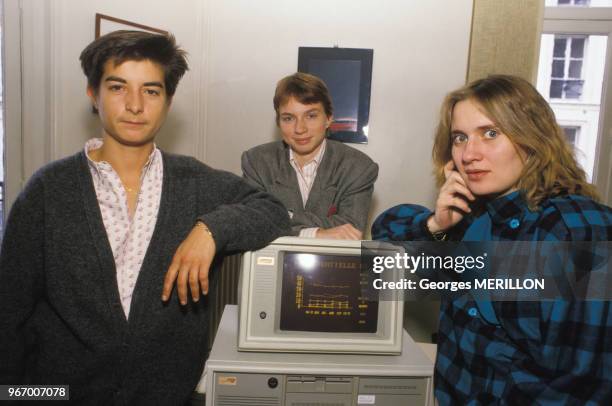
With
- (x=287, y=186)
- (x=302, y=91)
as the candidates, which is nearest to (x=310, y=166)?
Answer: (x=287, y=186)

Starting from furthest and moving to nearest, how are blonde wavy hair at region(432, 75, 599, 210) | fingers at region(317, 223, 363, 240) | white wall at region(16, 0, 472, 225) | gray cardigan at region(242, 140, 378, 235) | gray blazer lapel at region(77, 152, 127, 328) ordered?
white wall at region(16, 0, 472, 225) → gray cardigan at region(242, 140, 378, 235) → fingers at region(317, 223, 363, 240) → gray blazer lapel at region(77, 152, 127, 328) → blonde wavy hair at region(432, 75, 599, 210)

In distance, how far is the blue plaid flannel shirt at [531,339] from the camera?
0.82 meters

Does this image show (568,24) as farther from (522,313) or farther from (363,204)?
(522,313)

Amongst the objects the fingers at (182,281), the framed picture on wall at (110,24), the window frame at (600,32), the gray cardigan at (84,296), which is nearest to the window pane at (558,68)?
the window frame at (600,32)

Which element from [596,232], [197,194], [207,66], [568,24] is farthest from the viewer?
[568,24]

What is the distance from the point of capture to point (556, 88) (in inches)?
107

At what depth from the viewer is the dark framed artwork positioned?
225 cm

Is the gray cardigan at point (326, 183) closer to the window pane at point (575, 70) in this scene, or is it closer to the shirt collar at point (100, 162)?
the shirt collar at point (100, 162)

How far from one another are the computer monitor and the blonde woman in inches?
6.4

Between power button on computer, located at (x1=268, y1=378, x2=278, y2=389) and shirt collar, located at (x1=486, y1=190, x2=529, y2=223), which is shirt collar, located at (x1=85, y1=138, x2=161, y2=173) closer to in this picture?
power button on computer, located at (x1=268, y1=378, x2=278, y2=389)

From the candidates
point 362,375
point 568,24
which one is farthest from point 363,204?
point 568,24

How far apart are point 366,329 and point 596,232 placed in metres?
0.55

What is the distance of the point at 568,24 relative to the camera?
8.16 feet

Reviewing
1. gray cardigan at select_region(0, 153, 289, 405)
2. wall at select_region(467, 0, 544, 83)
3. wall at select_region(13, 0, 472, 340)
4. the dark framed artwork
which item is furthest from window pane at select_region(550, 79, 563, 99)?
gray cardigan at select_region(0, 153, 289, 405)
